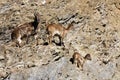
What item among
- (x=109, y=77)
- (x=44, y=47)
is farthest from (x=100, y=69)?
(x=44, y=47)

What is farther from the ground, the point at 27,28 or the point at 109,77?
the point at 27,28

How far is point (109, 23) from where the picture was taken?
17078mm

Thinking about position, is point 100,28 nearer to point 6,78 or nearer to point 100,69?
point 100,69

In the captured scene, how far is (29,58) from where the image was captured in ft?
48.9

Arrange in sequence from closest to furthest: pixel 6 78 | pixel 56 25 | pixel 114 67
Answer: pixel 6 78 → pixel 114 67 → pixel 56 25

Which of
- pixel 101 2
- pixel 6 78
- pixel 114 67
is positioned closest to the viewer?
pixel 6 78

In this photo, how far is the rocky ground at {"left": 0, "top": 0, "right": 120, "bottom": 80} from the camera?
46.3 ft

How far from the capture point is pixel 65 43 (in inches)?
623

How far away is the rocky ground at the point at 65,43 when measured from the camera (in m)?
14.1

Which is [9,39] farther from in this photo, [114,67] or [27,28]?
[114,67]

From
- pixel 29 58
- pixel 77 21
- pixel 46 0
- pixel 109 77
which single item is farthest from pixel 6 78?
pixel 46 0

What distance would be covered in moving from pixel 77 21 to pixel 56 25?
1141 mm

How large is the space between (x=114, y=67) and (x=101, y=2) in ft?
13.9

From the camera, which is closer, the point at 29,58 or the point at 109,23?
the point at 29,58
